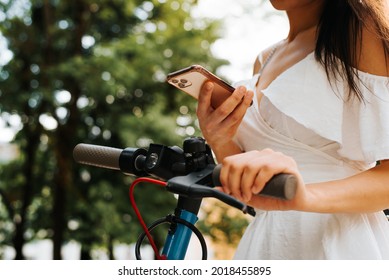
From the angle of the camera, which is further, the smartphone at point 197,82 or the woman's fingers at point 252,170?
the smartphone at point 197,82

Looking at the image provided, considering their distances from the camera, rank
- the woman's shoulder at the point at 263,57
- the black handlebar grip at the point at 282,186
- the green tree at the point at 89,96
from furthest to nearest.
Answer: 1. the green tree at the point at 89,96
2. the woman's shoulder at the point at 263,57
3. the black handlebar grip at the point at 282,186

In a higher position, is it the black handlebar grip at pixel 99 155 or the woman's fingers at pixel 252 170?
the woman's fingers at pixel 252 170

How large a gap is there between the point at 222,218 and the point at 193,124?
1.32m

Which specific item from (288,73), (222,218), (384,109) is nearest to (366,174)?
(384,109)

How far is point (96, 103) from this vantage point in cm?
685

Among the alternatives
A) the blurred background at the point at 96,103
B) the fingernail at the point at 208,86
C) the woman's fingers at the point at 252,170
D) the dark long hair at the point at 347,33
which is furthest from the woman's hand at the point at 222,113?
the blurred background at the point at 96,103

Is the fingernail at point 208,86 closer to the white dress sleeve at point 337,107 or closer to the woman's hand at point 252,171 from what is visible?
the white dress sleeve at point 337,107

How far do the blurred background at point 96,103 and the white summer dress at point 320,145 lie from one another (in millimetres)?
5191

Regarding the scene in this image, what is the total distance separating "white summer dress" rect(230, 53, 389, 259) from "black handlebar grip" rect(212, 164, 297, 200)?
30cm

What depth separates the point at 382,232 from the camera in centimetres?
93

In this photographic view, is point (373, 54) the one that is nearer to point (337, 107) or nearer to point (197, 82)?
point (337, 107)

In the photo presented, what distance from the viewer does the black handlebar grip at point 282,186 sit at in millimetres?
597

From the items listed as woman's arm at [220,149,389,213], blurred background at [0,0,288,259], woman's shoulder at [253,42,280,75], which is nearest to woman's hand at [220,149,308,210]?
woman's arm at [220,149,389,213]

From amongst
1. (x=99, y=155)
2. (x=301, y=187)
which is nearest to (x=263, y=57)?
(x=99, y=155)
